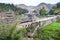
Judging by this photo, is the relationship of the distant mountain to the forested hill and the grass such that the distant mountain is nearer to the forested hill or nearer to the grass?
the forested hill

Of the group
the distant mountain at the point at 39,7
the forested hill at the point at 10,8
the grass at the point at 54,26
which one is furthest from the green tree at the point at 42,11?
the forested hill at the point at 10,8

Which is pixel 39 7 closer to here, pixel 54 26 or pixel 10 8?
pixel 54 26

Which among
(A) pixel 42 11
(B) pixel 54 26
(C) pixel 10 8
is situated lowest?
(B) pixel 54 26

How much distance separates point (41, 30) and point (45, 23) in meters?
0.71

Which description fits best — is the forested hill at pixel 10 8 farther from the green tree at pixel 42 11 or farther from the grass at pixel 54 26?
the grass at pixel 54 26

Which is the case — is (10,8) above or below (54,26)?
above

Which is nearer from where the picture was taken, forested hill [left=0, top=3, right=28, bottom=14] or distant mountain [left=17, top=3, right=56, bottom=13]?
forested hill [left=0, top=3, right=28, bottom=14]

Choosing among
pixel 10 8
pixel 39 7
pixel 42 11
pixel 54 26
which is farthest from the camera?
pixel 39 7

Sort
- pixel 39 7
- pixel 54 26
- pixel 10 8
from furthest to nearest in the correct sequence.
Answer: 1. pixel 39 7
2. pixel 54 26
3. pixel 10 8

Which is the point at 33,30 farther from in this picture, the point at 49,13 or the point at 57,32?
the point at 49,13

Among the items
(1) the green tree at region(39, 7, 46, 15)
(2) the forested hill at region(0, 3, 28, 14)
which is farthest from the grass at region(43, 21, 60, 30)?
(2) the forested hill at region(0, 3, 28, 14)

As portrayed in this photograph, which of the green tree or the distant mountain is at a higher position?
the distant mountain

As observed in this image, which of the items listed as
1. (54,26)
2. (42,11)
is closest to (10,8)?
(42,11)

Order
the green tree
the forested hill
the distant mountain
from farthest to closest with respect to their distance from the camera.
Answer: the green tree → the distant mountain → the forested hill
